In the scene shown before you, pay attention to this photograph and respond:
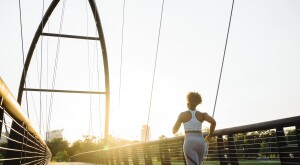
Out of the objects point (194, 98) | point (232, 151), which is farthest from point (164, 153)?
point (194, 98)

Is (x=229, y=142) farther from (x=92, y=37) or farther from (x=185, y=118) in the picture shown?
(x=92, y=37)

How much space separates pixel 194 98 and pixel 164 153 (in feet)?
11.6

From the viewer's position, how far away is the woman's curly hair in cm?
453

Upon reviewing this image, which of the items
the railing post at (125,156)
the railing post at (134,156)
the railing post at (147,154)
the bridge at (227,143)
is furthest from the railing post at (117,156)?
the bridge at (227,143)

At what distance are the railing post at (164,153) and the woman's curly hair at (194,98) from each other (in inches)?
125

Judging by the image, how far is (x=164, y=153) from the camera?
25.5 ft

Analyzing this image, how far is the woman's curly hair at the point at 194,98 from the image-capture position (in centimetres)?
453

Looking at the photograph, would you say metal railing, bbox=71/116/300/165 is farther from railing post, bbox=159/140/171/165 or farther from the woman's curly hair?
the woman's curly hair

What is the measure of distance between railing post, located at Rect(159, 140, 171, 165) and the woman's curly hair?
3175mm

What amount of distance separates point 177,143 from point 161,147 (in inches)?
43.2

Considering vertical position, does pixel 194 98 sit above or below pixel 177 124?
above

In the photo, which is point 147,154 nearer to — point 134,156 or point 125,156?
point 134,156

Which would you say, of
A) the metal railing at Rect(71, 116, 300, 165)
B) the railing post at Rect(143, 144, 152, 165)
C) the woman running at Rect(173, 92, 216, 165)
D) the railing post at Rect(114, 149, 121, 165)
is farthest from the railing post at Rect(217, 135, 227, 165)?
the railing post at Rect(114, 149, 121, 165)

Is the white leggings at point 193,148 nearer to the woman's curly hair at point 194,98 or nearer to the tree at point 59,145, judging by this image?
the woman's curly hair at point 194,98
